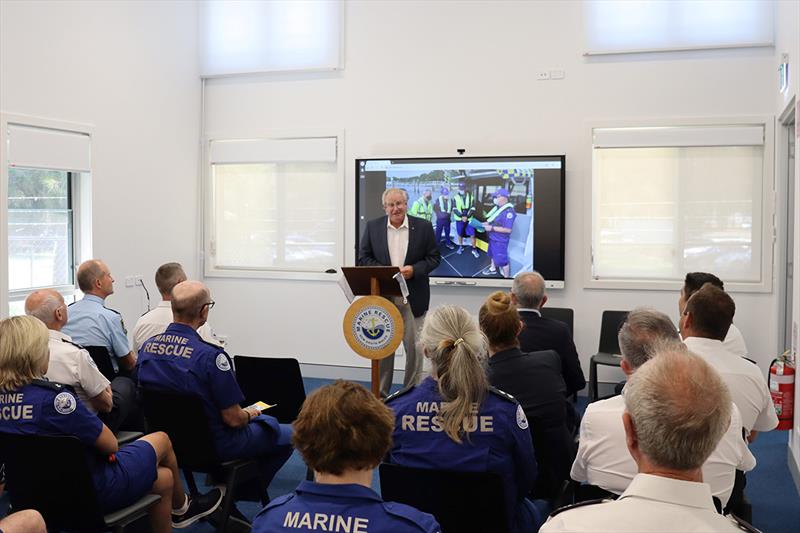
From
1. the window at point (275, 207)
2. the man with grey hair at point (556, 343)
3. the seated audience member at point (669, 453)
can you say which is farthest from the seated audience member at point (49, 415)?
the window at point (275, 207)

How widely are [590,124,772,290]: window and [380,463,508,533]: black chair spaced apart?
4.71m

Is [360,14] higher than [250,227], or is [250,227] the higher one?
[360,14]

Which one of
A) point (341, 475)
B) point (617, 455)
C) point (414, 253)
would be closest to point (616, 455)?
point (617, 455)

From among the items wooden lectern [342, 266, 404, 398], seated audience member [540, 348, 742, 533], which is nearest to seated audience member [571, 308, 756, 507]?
seated audience member [540, 348, 742, 533]

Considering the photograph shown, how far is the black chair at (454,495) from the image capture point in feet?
7.68

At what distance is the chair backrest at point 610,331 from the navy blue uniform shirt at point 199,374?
12.6 feet

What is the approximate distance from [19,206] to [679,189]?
213 inches

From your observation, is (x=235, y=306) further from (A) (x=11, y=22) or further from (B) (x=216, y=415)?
(B) (x=216, y=415)

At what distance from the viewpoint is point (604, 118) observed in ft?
22.0

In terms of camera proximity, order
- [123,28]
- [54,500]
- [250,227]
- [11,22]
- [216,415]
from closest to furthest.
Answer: [54,500], [216,415], [11,22], [123,28], [250,227]

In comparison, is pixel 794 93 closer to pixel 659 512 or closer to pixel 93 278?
pixel 659 512

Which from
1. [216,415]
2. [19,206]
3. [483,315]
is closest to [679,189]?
[483,315]

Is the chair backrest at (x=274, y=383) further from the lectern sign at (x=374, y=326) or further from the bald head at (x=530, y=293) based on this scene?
the bald head at (x=530, y=293)

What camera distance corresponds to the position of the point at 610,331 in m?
6.53
